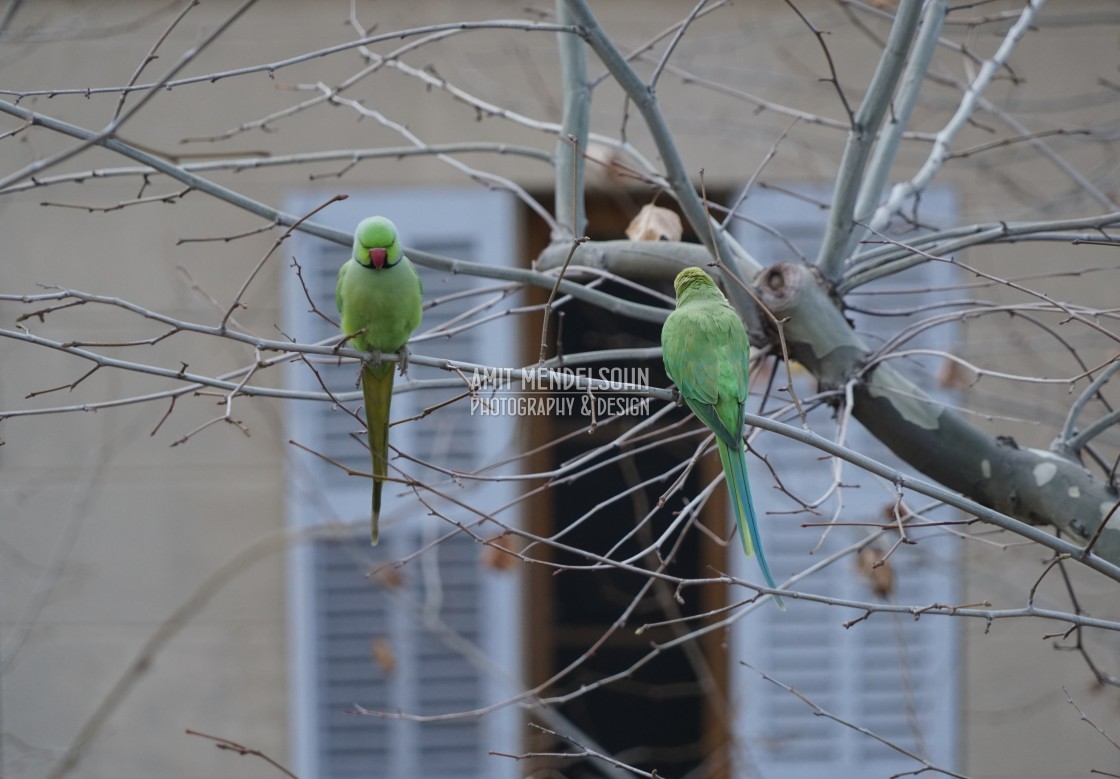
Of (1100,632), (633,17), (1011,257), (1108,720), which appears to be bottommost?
(1108,720)

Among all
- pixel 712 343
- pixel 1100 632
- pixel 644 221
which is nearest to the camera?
pixel 712 343

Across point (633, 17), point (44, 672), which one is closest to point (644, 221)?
point (633, 17)

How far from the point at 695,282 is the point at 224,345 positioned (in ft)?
6.65

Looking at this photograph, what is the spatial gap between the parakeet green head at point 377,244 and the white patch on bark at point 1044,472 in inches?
46.3

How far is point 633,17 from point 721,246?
5.91 ft

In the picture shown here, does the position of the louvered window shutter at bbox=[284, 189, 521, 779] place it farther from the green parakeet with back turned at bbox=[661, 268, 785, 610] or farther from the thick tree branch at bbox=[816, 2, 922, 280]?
the thick tree branch at bbox=[816, 2, 922, 280]

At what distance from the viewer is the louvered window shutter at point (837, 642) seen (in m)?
3.23

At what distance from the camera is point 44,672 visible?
3373 millimetres

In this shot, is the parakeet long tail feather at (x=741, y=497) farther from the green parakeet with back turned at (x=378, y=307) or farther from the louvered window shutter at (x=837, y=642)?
the louvered window shutter at (x=837, y=642)

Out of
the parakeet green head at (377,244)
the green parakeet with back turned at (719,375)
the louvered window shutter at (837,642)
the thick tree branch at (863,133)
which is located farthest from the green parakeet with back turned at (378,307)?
the louvered window shutter at (837,642)

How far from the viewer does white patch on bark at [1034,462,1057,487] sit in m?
1.66

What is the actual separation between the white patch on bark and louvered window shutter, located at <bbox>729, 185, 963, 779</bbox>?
1.52m

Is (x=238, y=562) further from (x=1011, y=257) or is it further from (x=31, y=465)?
(x=1011, y=257)

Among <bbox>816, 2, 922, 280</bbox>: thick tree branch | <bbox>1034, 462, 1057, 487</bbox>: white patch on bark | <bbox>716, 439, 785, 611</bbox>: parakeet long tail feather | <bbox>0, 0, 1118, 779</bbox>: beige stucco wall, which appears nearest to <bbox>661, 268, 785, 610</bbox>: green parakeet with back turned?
<bbox>716, 439, 785, 611</bbox>: parakeet long tail feather
